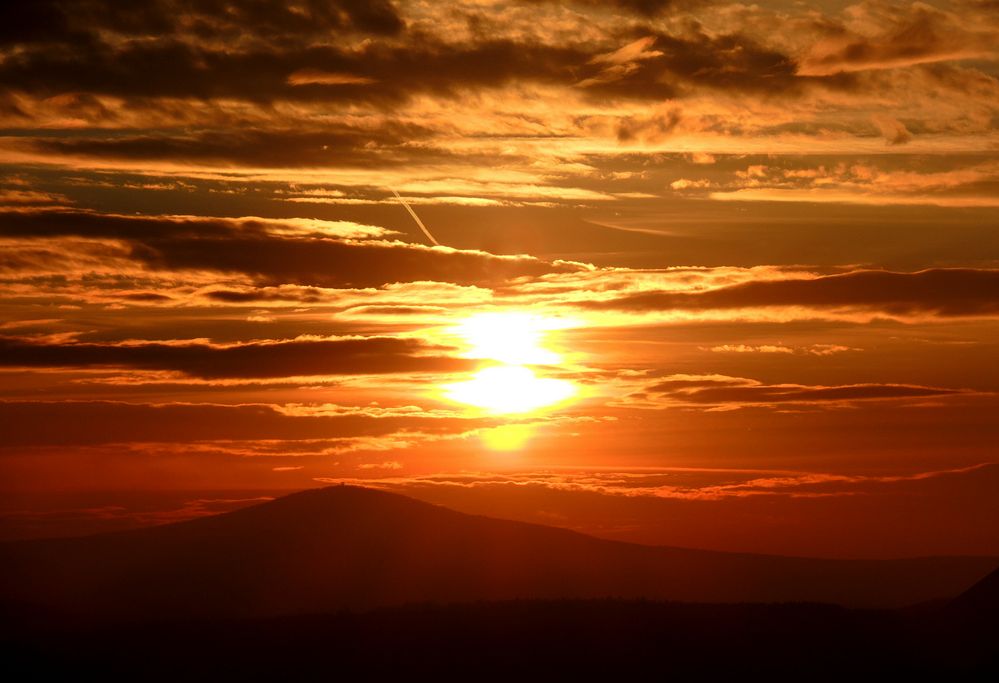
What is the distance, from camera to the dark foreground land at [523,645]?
47.3 metres

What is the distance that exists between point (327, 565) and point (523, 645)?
12526 centimetres

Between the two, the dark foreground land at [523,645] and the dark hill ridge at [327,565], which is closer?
the dark foreground land at [523,645]

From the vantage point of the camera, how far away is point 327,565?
170625 mm

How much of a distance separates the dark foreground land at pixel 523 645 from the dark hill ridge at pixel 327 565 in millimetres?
93617

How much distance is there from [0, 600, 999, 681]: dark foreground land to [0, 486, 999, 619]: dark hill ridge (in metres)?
93.6

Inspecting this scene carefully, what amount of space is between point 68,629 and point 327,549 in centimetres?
12591

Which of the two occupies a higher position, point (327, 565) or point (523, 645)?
point (327, 565)

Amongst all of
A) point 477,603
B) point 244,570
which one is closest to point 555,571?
point 244,570

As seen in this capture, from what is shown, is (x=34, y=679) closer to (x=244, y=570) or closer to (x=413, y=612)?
(x=413, y=612)

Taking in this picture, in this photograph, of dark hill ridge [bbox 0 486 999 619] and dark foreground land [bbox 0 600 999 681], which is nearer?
dark foreground land [bbox 0 600 999 681]

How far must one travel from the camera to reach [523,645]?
49531mm

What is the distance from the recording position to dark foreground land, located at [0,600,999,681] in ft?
155

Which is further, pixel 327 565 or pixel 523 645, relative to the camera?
pixel 327 565

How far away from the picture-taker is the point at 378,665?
157 feet
